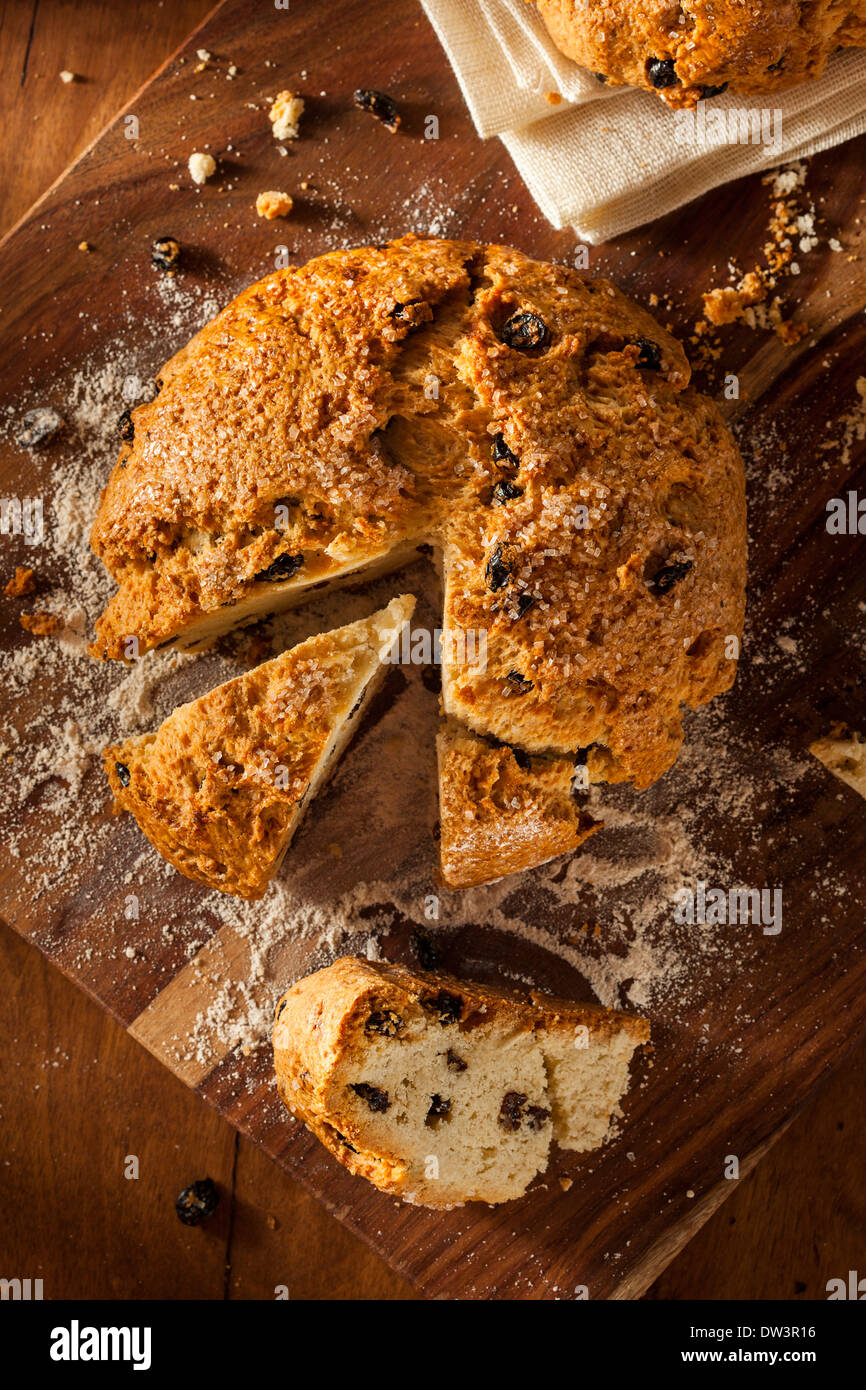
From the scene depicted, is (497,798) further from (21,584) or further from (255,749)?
(21,584)

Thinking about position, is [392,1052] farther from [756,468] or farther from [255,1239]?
[756,468]

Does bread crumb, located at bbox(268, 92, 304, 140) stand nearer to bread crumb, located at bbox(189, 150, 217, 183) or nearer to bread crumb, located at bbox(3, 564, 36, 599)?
bread crumb, located at bbox(189, 150, 217, 183)

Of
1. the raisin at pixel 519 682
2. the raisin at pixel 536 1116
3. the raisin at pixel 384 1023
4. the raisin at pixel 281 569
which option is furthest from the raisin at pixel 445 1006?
the raisin at pixel 281 569

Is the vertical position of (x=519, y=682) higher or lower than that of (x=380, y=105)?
lower

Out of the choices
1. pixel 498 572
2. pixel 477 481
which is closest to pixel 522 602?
pixel 498 572

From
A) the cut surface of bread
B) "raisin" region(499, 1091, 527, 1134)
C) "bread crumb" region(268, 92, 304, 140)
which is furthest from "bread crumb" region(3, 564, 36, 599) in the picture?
the cut surface of bread
